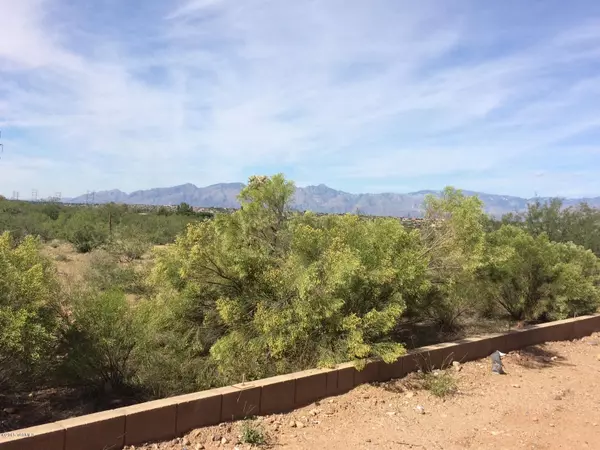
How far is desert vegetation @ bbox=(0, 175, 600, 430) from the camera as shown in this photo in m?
5.84

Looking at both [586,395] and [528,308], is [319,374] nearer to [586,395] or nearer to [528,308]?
[586,395]

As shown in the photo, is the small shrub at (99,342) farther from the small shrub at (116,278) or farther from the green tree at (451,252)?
the green tree at (451,252)

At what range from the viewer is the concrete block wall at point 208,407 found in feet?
13.8

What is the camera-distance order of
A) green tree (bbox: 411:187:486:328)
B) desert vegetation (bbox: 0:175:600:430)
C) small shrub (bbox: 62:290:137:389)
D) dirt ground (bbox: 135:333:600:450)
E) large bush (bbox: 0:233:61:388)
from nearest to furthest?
large bush (bbox: 0:233:61:388) → dirt ground (bbox: 135:333:600:450) → desert vegetation (bbox: 0:175:600:430) → small shrub (bbox: 62:290:137:389) → green tree (bbox: 411:187:486:328)

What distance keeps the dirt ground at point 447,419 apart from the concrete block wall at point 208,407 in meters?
0.12

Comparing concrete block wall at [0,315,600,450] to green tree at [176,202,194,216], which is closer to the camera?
concrete block wall at [0,315,600,450]

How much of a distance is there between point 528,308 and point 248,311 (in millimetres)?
7625

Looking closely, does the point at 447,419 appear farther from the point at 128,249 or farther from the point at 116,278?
the point at 128,249

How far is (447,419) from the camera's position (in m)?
6.01

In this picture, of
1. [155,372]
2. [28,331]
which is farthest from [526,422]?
[28,331]

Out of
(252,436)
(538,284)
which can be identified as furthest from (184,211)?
(252,436)

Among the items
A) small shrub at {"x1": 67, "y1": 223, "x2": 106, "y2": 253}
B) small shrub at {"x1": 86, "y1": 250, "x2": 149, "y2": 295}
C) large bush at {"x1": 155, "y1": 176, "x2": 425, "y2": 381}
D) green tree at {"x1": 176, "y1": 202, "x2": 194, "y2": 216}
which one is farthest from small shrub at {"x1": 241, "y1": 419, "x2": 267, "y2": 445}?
green tree at {"x1": 176, "y1": 202, "x2": 194, "y2": 216}

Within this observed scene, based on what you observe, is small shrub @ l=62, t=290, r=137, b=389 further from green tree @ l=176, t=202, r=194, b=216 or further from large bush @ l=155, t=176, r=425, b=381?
green tree @ l=176, t=202, r=194, b=216

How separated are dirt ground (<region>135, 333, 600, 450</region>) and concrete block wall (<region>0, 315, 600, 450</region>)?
12cm
